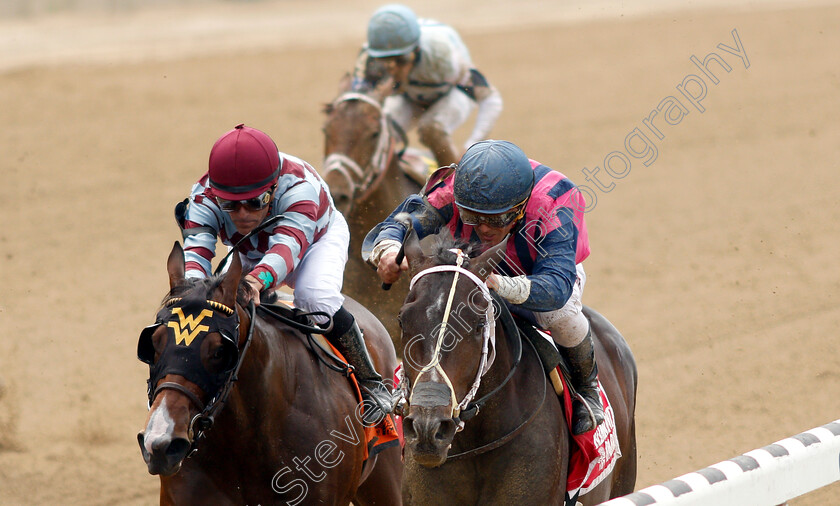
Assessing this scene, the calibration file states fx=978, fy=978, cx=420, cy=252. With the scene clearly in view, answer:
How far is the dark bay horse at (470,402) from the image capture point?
3.39 metres

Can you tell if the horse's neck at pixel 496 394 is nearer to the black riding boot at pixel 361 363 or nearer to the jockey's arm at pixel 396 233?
the jockey's arm at pixel 396 233

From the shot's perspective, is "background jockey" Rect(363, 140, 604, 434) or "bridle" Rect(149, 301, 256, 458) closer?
"bridle" Rect(149, 301, 256, 458)

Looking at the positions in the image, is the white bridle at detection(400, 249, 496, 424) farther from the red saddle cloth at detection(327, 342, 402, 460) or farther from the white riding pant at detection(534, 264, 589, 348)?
the red saddle cloth at detection(327, 342, 402, 460)

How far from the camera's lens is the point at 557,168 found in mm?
13594

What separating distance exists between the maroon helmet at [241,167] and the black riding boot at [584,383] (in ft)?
4.99

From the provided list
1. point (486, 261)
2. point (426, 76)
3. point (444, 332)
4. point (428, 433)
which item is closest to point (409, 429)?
point (428, 433)

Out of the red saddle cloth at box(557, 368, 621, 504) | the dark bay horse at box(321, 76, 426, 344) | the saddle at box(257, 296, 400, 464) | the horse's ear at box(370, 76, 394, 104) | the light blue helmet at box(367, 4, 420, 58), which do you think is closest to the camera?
the red saddle cloth at box(557, 368, 621, 504)

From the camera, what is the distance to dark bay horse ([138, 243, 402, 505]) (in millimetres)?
3561

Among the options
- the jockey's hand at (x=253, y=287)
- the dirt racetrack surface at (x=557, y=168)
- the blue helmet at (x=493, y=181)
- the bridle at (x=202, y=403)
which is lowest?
the dirt racetrack surface at (x=557, y=168)

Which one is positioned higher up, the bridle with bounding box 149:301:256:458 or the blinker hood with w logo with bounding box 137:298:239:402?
the blinker hood with w logo with bounding box 137:298:239:402

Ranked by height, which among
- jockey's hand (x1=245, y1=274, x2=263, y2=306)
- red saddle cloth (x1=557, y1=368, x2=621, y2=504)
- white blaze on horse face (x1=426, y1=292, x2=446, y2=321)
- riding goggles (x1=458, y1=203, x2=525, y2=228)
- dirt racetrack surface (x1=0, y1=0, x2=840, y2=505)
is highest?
riding goggles (x1=458, y1=203, x2=525, y2=228)

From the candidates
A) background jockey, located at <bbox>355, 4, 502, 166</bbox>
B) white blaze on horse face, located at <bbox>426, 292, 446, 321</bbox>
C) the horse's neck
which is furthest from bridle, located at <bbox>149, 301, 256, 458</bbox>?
background jockey, located at <bbox>355, 4, 502, 166</bbox>

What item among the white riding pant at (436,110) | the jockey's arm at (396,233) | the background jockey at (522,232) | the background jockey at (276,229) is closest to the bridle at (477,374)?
the background jockey at (522,232)

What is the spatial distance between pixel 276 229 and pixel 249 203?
174mm
